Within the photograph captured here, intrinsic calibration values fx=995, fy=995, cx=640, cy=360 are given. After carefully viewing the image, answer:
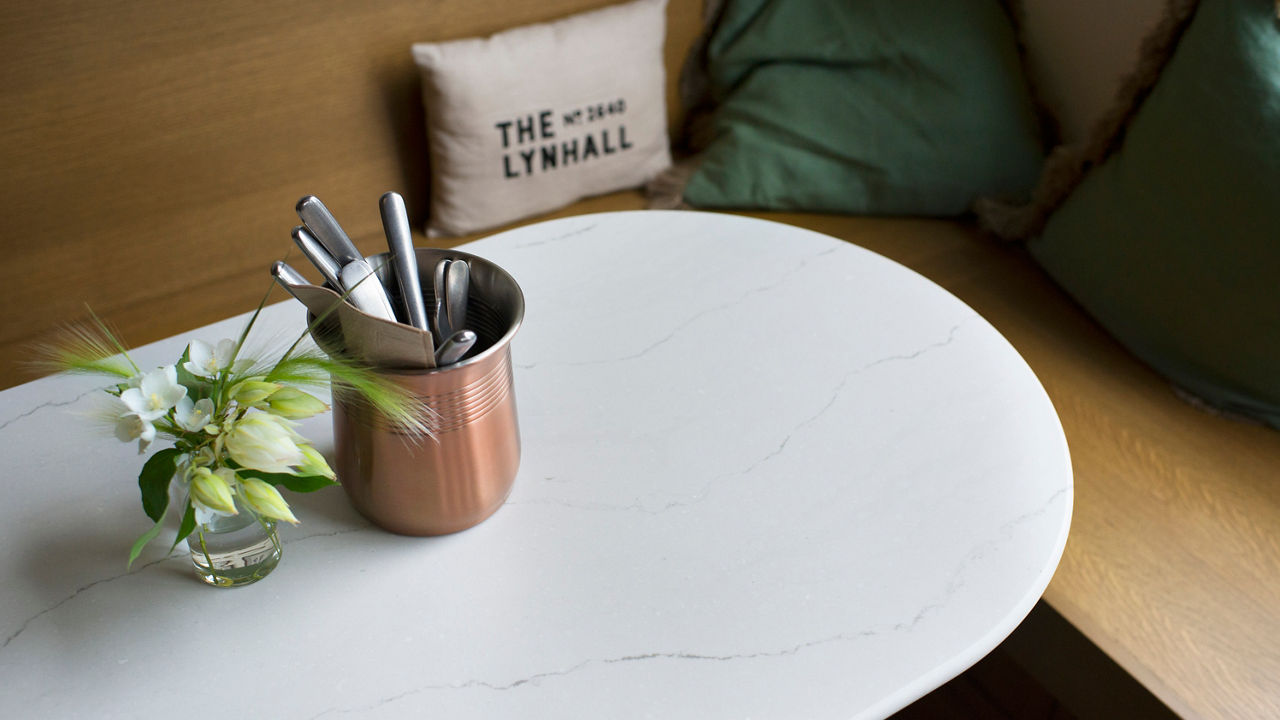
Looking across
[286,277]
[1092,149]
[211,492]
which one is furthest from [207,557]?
[1092,149]

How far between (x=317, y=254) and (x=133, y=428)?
0.17 metres

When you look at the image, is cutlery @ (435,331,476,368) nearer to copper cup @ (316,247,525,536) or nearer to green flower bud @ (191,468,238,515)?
copper cup @ (316,247,525,536)

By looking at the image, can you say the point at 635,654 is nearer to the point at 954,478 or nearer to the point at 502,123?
the point at 954,478

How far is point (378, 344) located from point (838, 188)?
1157 millimetres

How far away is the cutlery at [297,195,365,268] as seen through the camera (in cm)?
71

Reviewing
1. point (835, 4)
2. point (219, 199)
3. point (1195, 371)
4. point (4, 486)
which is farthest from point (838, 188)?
point (4, 486)

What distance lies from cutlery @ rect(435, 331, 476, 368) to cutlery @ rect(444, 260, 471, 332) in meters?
0.07

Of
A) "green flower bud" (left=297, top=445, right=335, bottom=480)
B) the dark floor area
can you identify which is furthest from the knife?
the dark floor area

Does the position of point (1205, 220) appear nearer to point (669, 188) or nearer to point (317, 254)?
point (669, 188)

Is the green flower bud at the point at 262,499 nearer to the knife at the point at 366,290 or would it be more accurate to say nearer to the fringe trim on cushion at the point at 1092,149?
the knife at the point at 366,290

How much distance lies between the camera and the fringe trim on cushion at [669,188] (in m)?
1.71

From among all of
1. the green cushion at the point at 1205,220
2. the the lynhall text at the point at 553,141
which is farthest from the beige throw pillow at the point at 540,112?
the green cushion at the point at 1205,220

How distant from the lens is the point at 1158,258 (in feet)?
4.29

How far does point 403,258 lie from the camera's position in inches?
29.7
